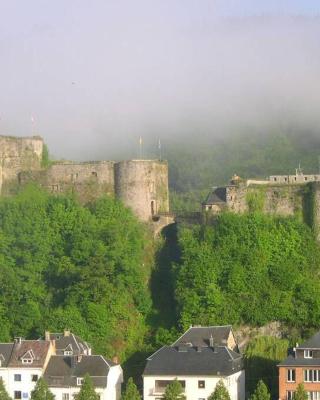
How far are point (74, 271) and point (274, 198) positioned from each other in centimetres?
1300

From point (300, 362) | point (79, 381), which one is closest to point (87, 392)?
point (79, 381)

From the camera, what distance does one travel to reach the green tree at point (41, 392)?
233 ft

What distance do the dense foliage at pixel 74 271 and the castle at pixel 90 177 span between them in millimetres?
1086

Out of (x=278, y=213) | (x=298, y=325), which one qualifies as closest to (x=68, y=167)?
(x=278, y=213)

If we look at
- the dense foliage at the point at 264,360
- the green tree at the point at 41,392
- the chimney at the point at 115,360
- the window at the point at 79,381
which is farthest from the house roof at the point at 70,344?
the dense foliage at the point at 264,360

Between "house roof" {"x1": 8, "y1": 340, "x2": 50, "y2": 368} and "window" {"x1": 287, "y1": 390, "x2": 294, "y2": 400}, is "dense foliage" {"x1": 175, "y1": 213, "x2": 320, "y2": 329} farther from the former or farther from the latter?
"house roof" {"x1": 8, "y1": 340, "x2": 50, "y2": 368}

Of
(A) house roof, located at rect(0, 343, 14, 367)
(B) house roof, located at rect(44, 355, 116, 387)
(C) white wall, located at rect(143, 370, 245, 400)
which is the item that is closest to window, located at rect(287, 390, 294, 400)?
(C) white wall, located at rect(143, 370, 245, 400)

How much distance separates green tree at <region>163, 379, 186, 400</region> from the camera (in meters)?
70.3

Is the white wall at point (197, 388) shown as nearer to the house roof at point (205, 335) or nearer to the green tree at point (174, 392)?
the green tree at point (174, 392)

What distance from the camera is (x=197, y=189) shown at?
5017 inches

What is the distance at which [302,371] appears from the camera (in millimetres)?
70438

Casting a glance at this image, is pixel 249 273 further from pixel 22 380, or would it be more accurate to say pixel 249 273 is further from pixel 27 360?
pixel 22 380

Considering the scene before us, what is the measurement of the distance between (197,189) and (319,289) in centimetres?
5027

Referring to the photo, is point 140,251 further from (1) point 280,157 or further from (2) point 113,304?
(1) point 280,157
